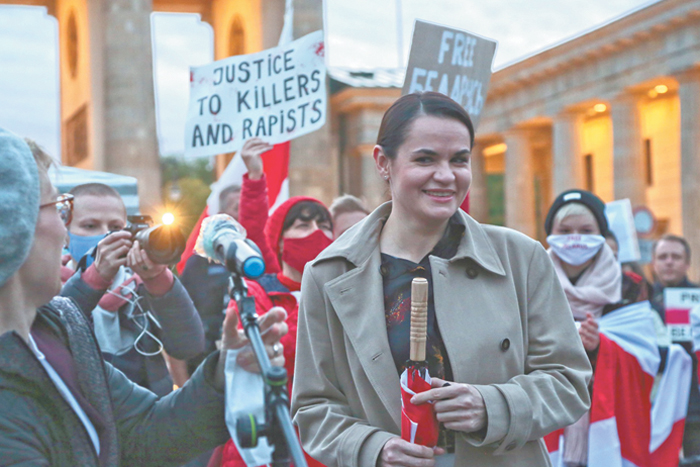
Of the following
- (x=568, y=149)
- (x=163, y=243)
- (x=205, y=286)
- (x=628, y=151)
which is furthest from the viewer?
(x=568, y=149)

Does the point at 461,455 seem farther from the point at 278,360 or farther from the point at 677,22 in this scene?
the point at 677,22

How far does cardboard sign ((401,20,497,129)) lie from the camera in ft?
16.8

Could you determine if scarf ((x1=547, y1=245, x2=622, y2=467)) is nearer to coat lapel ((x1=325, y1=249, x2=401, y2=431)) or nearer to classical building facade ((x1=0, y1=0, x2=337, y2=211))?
coat lapel ((x1=325, y1=249, x2=401, y2=431))

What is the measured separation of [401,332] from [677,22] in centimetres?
2693

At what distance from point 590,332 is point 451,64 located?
6.12 feet

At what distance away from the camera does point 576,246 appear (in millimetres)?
4809

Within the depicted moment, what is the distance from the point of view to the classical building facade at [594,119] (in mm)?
27078

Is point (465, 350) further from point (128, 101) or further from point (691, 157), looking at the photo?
point (691, 157)

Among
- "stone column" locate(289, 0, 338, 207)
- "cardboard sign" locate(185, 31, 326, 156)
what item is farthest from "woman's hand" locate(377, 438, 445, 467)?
"stone column" locate(289, 0, 338, 207)

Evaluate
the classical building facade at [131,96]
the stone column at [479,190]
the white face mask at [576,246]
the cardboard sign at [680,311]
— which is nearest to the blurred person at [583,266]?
the white face mask at [576,246]

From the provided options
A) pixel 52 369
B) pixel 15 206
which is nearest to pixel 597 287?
pixel 52 369

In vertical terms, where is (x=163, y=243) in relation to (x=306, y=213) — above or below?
below

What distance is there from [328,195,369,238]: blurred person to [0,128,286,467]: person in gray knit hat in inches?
154

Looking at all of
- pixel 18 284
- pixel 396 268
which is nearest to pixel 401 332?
pixel 396 268
